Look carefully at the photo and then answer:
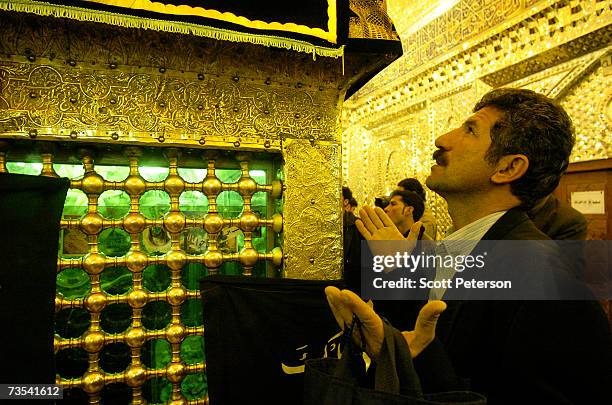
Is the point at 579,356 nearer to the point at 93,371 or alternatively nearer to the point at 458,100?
the point at 93,371

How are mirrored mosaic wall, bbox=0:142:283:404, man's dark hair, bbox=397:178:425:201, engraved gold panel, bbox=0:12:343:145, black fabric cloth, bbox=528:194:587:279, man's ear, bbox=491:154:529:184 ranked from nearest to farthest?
1. man's ear, bbox=491:154:529:184
2. engraved gold panel, bbox=0:12:343:145
3. mirrored mosaic wall, bbox=0:142:283:404
4. black fabric cloth, bbox=528:194:587:279
5. man's dark hair, bbox=397:178:425:201

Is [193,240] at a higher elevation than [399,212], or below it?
below

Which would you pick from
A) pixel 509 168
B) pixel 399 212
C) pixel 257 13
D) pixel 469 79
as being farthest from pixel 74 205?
pixel 469 79

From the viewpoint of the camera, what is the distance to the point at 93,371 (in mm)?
1463

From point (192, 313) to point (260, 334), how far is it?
1.78 ft

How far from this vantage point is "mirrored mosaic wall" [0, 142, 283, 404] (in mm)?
1481

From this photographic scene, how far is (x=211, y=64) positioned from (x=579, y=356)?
1.54 metres

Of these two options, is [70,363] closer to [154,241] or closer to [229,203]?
[154,241]

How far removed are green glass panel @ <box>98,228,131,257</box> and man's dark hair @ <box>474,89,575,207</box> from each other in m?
1.56

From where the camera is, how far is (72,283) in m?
1.70

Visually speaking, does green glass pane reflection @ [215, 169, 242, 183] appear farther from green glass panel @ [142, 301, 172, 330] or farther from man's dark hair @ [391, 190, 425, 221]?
man's dark hair @ [391, 190, 425, 221]

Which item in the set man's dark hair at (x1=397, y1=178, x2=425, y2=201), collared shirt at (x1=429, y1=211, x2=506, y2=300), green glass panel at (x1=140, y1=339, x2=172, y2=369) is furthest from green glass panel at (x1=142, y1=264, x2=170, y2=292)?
man's dark hair at (x1=397, y1=178, x2=425, y2=201)
